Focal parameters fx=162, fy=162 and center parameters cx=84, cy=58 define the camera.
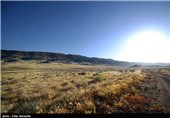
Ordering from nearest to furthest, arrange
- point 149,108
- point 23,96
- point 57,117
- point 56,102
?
1. point 57,117
2. point 149,108
3. point 56,102
4. point 23,96

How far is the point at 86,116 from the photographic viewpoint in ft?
27.1

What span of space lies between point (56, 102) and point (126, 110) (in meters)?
4.57

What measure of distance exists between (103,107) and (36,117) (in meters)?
3.96

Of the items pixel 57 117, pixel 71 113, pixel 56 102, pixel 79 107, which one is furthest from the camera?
pixel 56 102

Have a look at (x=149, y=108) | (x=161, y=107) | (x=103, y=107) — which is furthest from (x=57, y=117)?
(x=161, y=107)

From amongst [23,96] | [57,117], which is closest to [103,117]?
[57,117]

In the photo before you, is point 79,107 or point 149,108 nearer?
point 79,107

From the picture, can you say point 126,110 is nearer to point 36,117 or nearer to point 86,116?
point 86,116

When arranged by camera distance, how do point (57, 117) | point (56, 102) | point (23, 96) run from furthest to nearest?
point (23, 96)
point (56, 102)
point (57, 117)

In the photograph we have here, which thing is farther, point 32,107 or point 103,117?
point 32,107

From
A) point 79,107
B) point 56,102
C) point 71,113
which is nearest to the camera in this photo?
point 71,113

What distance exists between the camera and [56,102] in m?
10.9

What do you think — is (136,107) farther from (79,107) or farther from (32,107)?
(32,107)

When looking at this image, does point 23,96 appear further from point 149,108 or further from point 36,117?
point 149,108
